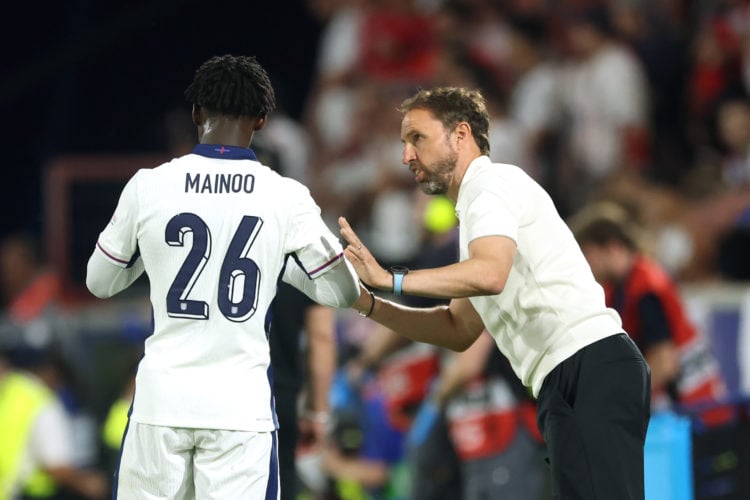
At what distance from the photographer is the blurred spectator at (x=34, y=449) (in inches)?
356

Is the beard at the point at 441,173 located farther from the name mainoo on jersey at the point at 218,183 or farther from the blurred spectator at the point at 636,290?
the blurred spectator at the point at 636,290

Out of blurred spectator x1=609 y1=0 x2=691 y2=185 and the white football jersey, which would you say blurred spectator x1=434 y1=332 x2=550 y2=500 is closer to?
blurred spectator x1=609 y1=0 x2=691 y2=185

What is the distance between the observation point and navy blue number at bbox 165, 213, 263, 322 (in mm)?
3992

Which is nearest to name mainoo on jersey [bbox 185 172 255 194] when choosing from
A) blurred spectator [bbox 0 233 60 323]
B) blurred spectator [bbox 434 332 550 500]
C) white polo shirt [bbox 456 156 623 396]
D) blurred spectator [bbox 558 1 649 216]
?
white polo shirt [bbox 456 156 623 396]

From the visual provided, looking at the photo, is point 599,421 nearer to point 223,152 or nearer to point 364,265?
point 364,265

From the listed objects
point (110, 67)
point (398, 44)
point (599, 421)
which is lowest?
point (599, 421)

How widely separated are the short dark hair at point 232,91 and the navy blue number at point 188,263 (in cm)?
38

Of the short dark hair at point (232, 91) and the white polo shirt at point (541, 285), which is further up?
the short dark hair at point (232, 91)

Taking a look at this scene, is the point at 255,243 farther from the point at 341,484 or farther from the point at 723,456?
the point at 341,484

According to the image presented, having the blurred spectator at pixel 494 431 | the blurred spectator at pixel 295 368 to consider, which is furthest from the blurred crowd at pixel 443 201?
the blurred spectator at pixel 295 368

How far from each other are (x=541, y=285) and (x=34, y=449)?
217 inches

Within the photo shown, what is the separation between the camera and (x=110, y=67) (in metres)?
13.9

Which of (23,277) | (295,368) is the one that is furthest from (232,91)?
(23,277)

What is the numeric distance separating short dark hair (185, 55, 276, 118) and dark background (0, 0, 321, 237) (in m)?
8.66
